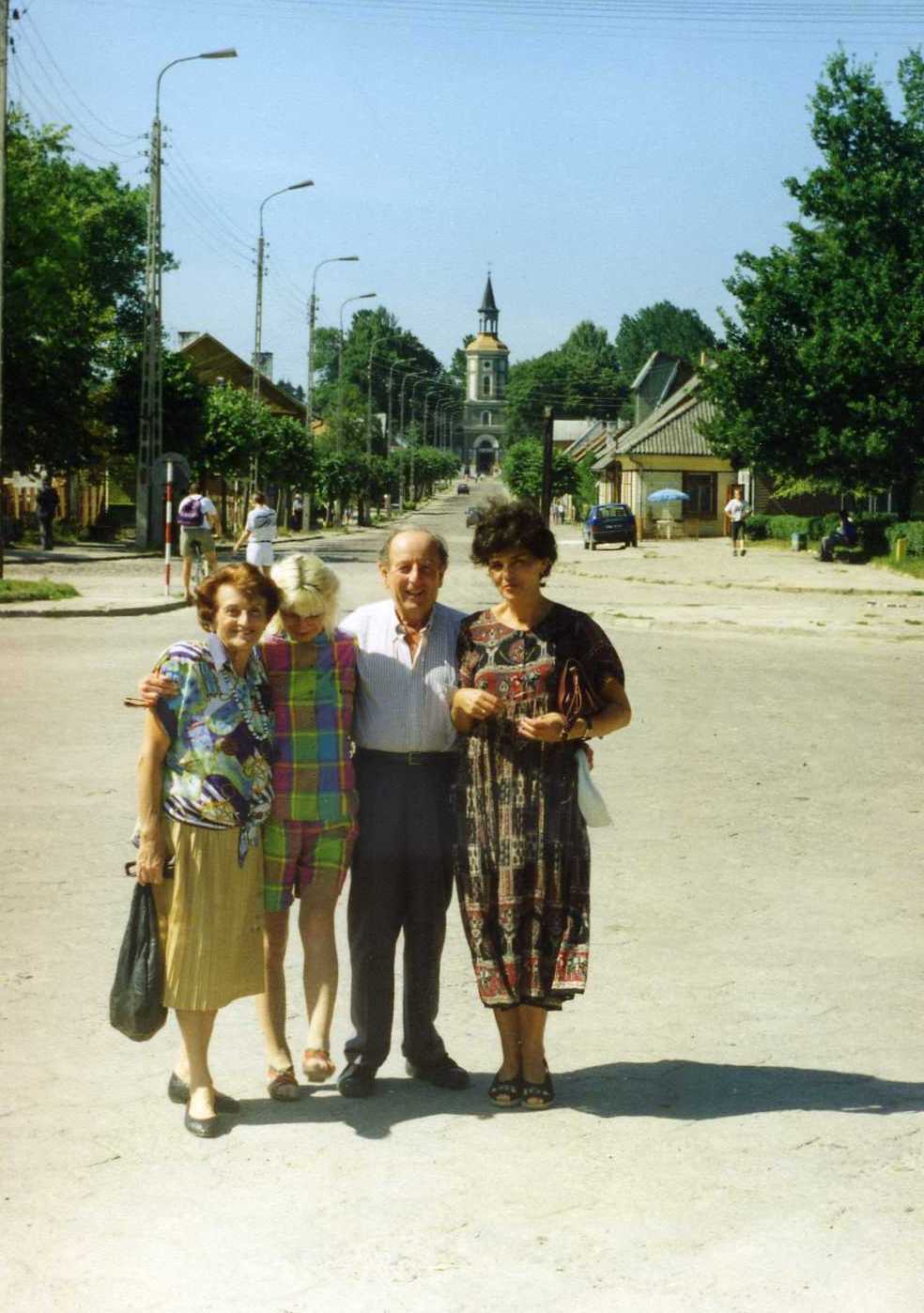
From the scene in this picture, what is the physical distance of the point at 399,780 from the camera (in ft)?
16.5

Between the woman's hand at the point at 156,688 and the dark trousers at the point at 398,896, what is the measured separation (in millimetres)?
665

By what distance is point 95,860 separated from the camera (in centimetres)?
841

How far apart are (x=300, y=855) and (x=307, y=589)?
0.76 metres

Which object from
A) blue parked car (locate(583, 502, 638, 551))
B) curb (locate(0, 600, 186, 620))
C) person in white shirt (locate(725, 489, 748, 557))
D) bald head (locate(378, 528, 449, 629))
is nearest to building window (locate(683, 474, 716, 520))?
blue parked car (locate(583, 502, 638, 551))

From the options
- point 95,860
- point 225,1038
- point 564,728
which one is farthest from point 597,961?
point 95,860

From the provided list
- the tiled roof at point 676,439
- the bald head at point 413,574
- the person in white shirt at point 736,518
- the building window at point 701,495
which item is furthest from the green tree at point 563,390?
the bald head at point 413,574

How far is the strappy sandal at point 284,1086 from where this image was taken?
501 centimetres

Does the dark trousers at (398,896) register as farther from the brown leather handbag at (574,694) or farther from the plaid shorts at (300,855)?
the brown leather handbag at (574,694)

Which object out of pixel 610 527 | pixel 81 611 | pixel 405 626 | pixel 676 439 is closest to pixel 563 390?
pixel 676 439

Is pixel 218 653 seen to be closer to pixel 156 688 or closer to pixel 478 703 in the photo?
pixel 156 688

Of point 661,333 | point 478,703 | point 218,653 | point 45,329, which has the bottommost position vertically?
point 478,703

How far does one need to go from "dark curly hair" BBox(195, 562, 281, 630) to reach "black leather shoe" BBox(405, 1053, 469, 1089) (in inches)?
56.8

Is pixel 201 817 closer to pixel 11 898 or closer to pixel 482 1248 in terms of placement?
pixel 482 1248

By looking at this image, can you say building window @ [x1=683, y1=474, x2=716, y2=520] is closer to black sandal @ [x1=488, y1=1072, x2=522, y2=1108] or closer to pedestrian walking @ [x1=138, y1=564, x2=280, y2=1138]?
black sandal @ [x1=488, y1=1072, x2=522, y2=1108]
